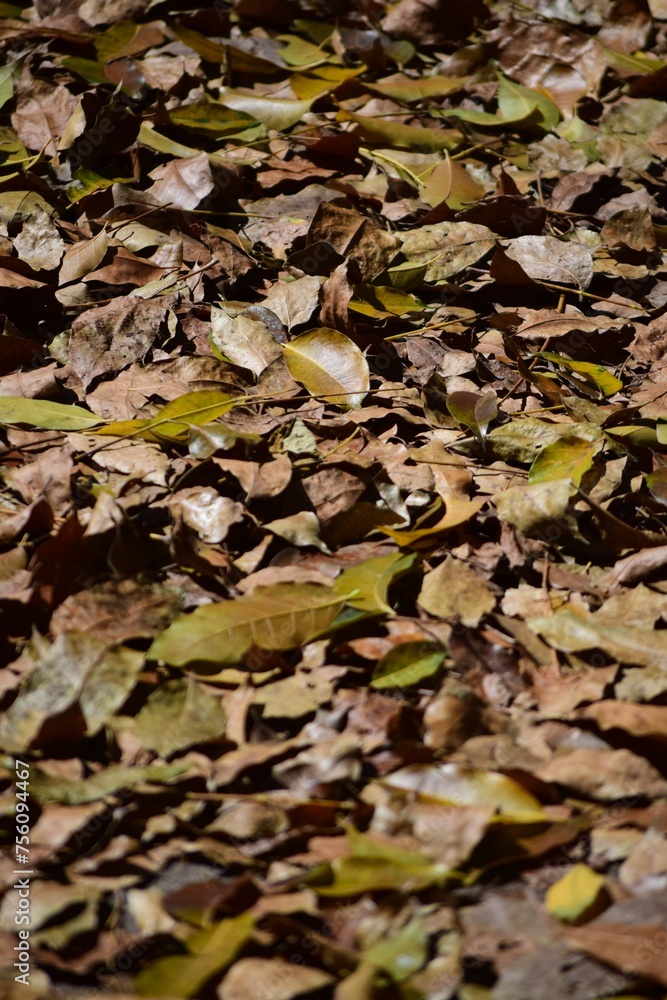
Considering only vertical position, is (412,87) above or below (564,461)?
above

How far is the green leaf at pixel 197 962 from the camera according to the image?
104 centimetres

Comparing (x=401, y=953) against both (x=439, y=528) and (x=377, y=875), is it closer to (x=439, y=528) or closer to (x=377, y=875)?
(x=377, y=875)

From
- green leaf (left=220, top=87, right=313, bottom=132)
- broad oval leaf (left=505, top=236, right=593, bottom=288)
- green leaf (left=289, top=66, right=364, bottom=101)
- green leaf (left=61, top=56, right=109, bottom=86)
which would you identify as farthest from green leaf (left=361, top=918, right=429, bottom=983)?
green leaf (left=61, top=56, right=109, bottom=86)

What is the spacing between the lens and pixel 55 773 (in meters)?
1.27

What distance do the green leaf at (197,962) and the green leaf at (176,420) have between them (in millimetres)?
903

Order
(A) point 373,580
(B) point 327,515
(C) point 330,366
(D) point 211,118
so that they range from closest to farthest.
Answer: (A) point 373,580 < (B) point 327,515 < (C) point 330,366 < (D) point 211,118

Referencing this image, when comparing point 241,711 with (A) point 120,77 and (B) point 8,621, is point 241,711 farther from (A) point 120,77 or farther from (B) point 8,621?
(A) point 120,77

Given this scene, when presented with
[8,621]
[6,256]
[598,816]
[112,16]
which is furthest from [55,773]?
[112,16]

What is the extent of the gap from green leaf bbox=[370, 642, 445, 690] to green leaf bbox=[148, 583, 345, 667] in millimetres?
120

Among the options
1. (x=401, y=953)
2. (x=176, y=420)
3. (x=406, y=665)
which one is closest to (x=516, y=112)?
(x=176, y=420)

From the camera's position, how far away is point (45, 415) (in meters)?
1.81

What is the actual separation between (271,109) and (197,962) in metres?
2.26

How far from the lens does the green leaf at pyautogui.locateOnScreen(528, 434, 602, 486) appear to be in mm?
1722

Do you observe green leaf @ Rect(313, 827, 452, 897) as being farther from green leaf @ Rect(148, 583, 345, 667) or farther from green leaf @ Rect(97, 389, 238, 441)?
green leaf @ Rect(97, 389, 238, 441)
